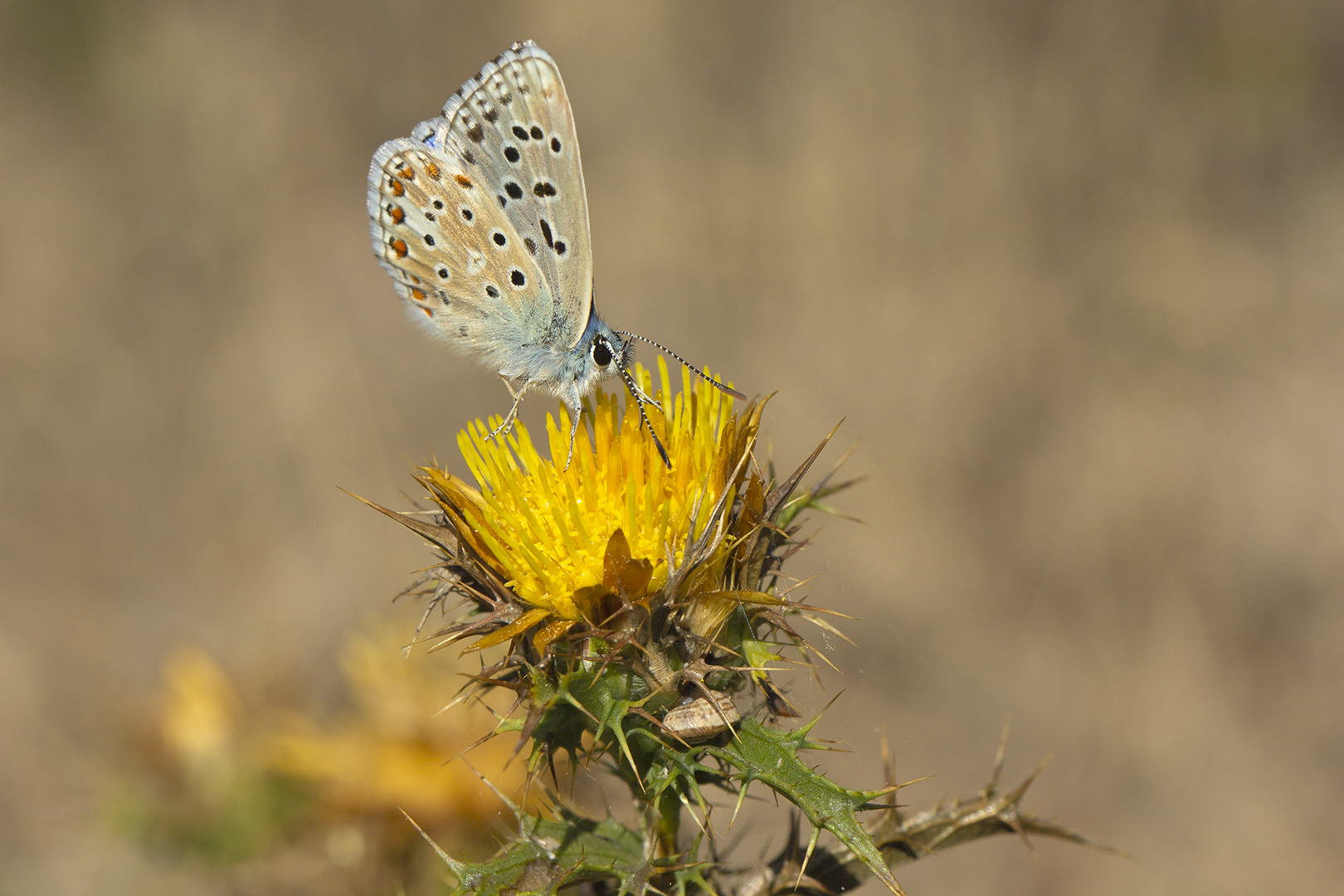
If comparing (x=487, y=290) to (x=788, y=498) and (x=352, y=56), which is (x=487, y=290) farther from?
(x=352, y=56)

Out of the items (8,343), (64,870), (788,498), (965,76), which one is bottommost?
(64,870)

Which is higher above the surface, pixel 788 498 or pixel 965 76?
pixel 965 76

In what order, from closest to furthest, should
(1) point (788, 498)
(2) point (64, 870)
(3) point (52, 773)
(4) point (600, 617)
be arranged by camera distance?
(4) point (600, 617) → (1) point (788, 498) → (2) point (64, 870) → (3) point (52, 773)

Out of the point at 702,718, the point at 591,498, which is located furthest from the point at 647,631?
the point at 591,498

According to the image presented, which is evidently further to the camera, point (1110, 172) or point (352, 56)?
point (352, 56)

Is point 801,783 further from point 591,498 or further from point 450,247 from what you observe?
A: point 450,247

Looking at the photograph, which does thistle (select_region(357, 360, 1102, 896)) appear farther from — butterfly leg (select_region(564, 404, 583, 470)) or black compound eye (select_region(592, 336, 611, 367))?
black compound eye (select_region(592, 336, 611, 367))

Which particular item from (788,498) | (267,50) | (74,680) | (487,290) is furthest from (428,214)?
(267,50)
